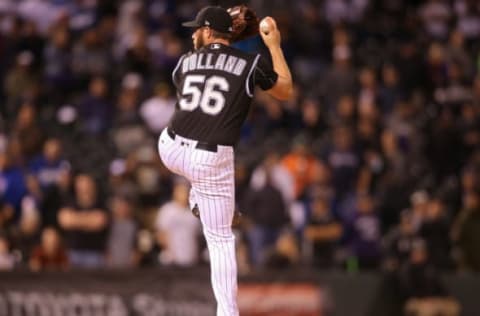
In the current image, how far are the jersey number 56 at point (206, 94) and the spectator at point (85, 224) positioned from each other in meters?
7.63

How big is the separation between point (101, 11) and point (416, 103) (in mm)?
5751

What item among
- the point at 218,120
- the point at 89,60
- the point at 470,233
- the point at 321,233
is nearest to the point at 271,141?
the point at 321,233

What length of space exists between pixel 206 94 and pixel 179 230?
25.1 feet

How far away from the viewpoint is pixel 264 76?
823 cm

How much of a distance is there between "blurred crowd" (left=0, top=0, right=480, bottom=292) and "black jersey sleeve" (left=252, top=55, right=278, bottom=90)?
233 inches

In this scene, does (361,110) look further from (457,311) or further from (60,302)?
(60,302)

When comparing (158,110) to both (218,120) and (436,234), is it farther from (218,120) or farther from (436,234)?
(218,120)

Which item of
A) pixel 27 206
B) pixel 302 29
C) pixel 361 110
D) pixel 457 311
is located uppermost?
pixel 302 29

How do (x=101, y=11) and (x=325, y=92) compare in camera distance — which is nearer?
(x=325, y=92)

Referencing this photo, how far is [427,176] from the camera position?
1742cm

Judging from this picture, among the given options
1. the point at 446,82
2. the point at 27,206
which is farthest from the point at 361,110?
the point at 27,206

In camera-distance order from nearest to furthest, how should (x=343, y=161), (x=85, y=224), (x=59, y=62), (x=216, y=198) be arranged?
(x=216, y=198) → (x=85, y=224) → (x=343, y=161) → (x=59, y=62)

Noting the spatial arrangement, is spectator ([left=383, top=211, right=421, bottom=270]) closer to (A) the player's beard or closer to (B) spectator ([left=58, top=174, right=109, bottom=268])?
(B) spectator ([left=58, top=174, right=109, bottom=268])

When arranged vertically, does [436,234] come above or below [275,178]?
below
